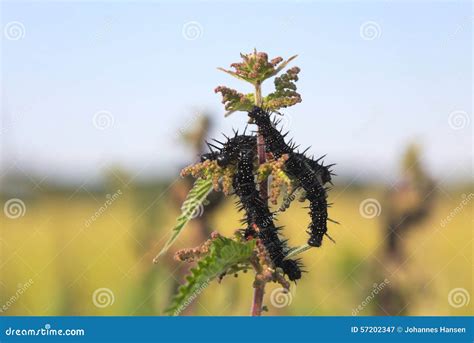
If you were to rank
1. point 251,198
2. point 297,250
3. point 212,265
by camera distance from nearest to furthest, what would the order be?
point 212,265, point 251,198, point 297,250

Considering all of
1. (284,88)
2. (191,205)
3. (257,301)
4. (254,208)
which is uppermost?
(284,88)

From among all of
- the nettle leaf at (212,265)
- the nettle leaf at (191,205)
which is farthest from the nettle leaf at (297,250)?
the nettle leaf at (191,205)

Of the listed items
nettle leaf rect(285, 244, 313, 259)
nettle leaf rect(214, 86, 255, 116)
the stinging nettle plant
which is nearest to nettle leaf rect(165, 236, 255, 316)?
the stinging nettle plant

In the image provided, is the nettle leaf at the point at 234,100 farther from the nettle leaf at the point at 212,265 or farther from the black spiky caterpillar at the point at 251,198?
the nettle leaf at the point at 212,265

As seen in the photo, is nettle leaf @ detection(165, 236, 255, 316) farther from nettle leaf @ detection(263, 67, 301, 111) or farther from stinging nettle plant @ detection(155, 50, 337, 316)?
nettle leaf @ detection(263, 67, 301, 111)

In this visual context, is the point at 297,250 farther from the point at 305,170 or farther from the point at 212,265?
the point at 212,265

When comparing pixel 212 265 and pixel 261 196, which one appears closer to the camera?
pixel 212 265

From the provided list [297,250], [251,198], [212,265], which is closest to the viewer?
[212,265]

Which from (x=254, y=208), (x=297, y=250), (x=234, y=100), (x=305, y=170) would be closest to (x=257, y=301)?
(x=297, y=250)
